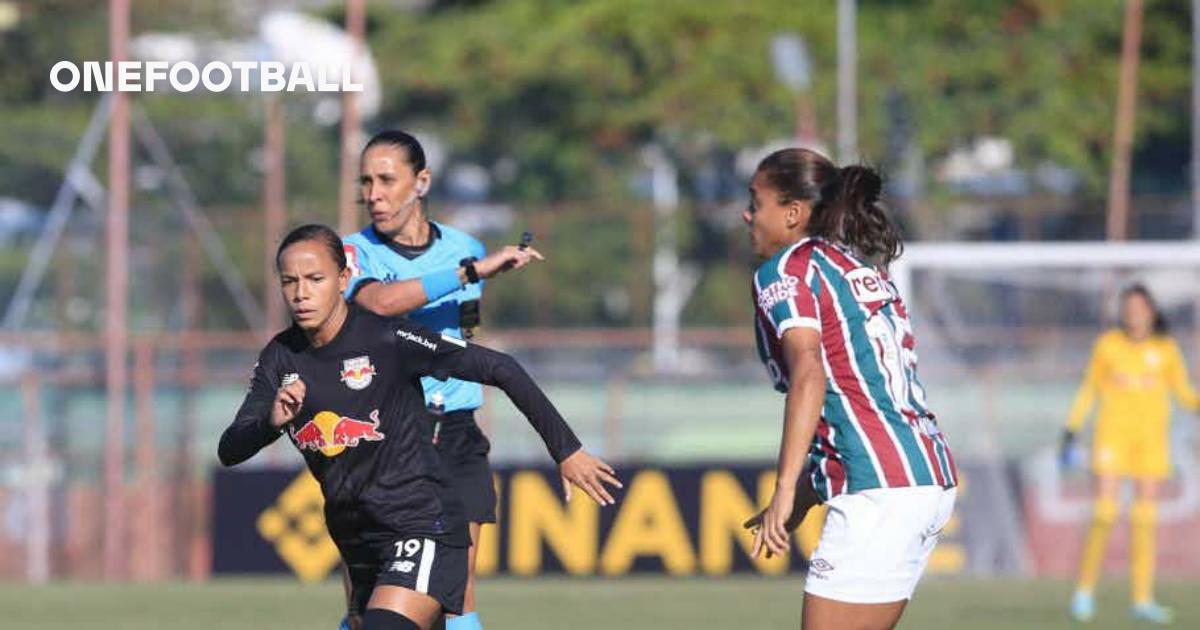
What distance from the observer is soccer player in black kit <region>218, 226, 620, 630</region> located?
7148 mm

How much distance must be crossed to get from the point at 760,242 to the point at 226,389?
15732 millimetres

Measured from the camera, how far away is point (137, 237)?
77.6 feet

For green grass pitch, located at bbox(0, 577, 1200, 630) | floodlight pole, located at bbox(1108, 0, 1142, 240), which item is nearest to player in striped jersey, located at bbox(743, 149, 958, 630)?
green grass pitch, located at bbox(0, 577, 1200, 630)

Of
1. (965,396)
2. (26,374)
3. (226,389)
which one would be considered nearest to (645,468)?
(965,396)

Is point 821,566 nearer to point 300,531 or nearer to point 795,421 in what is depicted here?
point 795,421

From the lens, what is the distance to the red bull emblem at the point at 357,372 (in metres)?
7.21

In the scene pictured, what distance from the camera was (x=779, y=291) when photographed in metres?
6.61

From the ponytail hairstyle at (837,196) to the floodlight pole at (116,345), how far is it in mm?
14606

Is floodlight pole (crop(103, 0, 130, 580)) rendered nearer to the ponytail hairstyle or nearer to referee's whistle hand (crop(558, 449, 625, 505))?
referee's whistle hand (crop(558, 449, 625, 505))

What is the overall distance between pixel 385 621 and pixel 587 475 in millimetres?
778

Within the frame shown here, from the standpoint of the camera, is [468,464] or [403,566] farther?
[468,464]

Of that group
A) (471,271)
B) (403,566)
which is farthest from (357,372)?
(471,271)

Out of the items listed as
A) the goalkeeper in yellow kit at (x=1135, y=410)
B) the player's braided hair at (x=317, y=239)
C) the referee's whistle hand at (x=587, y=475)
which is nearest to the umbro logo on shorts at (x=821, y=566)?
the referee's whistle hand at (x=587, y=475)

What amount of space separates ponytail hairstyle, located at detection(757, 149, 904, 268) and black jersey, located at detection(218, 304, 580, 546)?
3.54 feet
